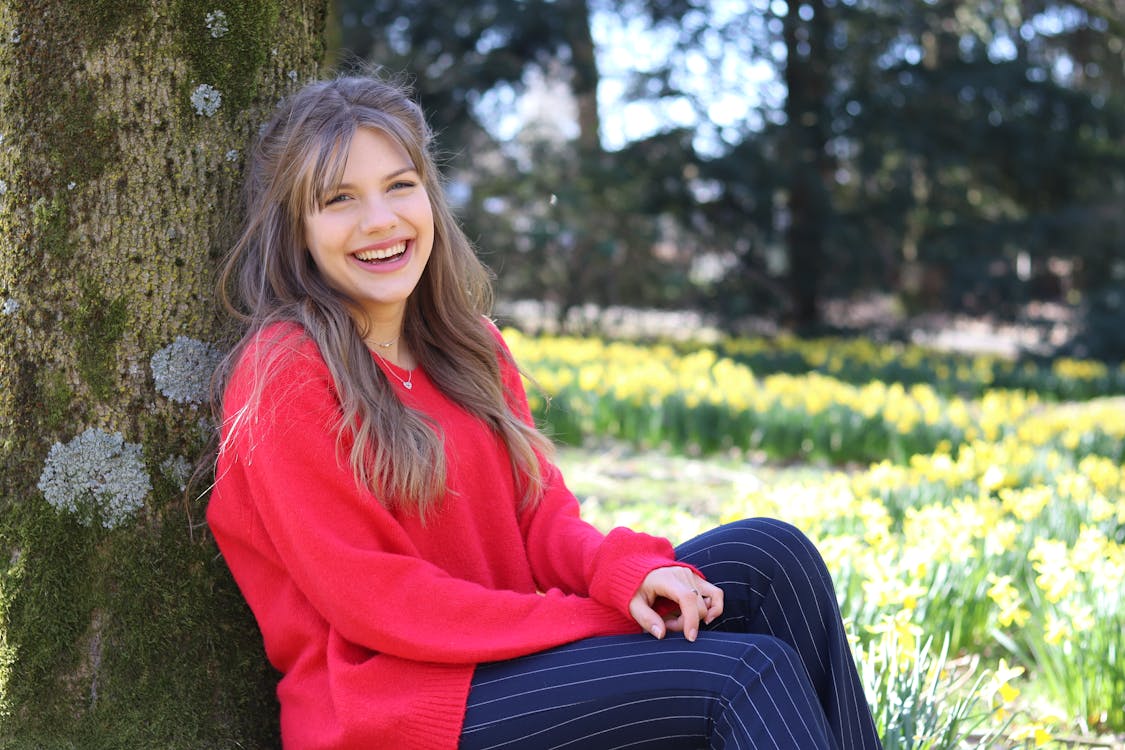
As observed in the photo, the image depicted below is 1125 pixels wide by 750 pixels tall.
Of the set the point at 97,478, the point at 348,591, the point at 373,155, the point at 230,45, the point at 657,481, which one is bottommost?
the point at 657,481

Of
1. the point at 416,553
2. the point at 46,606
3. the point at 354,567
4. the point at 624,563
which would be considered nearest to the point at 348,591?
the point at 354,567

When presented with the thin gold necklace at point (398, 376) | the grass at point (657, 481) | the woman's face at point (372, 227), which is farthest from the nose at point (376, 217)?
the grass at point (657, 481)

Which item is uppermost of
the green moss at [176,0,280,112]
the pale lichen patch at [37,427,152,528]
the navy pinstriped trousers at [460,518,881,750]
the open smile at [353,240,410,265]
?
the green moss at [176,0,280,112]

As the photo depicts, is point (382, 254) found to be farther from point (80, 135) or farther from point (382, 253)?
point (80, 135)

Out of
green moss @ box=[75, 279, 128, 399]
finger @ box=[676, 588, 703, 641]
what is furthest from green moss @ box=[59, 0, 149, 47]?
finger @ box=[676, 588, 703, 641]

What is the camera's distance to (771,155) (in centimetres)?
988

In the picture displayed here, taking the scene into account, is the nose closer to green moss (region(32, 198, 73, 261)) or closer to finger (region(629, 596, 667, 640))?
green moss (region(32, 198, 73, 261))

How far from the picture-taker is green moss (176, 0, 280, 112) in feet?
5.52

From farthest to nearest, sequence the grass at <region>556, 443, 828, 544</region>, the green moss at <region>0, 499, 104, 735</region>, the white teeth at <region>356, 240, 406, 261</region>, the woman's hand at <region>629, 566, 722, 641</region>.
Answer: the grass at <region>556, 443, 828, 544</region> → the white teeth at <region>356, 240, 406, 261</region> → the green moss at <region>0, 499, 104, 735</region> → the woman's hand at <region>629, 566, 722, 641</region>

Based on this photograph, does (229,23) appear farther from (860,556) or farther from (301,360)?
(860,556)

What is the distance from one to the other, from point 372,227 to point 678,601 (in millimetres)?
729

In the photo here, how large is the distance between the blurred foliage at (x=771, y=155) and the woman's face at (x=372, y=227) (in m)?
8.09

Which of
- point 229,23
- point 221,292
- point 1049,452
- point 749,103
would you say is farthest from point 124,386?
point 749,103

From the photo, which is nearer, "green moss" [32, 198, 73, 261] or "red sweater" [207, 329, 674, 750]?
"red sweater" [207, 329, 674, 750]
